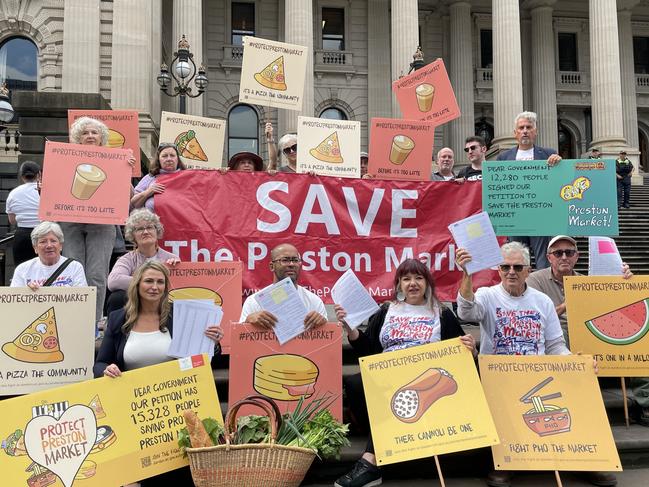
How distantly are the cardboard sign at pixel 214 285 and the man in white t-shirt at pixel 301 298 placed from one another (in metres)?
0.50

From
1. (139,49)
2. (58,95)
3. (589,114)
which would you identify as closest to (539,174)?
(58,95)

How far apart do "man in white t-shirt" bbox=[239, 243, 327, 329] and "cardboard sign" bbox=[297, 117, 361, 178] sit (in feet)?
8.12

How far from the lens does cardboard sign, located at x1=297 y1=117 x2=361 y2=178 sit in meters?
6.93

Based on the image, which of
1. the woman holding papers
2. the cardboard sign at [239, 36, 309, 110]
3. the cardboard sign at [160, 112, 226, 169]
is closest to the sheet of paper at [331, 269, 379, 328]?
the woman holding papers

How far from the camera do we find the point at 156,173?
6.29 meters

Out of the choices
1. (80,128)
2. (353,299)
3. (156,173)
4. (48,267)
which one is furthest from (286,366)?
(80,128)

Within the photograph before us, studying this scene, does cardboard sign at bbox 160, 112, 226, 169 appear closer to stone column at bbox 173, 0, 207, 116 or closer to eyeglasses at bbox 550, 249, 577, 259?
eyeglasses at bbox 550, 249, 577, 259

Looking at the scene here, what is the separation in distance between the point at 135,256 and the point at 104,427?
1.69 m

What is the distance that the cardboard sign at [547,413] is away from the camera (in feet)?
13.0

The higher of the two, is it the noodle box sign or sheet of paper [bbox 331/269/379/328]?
sheet of paper [bbox 331/269/379/328]

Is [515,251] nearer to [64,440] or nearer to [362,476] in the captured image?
[362,476]

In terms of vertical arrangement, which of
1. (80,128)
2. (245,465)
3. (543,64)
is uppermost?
(543,64)

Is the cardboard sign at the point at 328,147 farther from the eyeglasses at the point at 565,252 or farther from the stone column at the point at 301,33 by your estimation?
the stone column at the point at 301,33

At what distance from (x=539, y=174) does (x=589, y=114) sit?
2987cm
